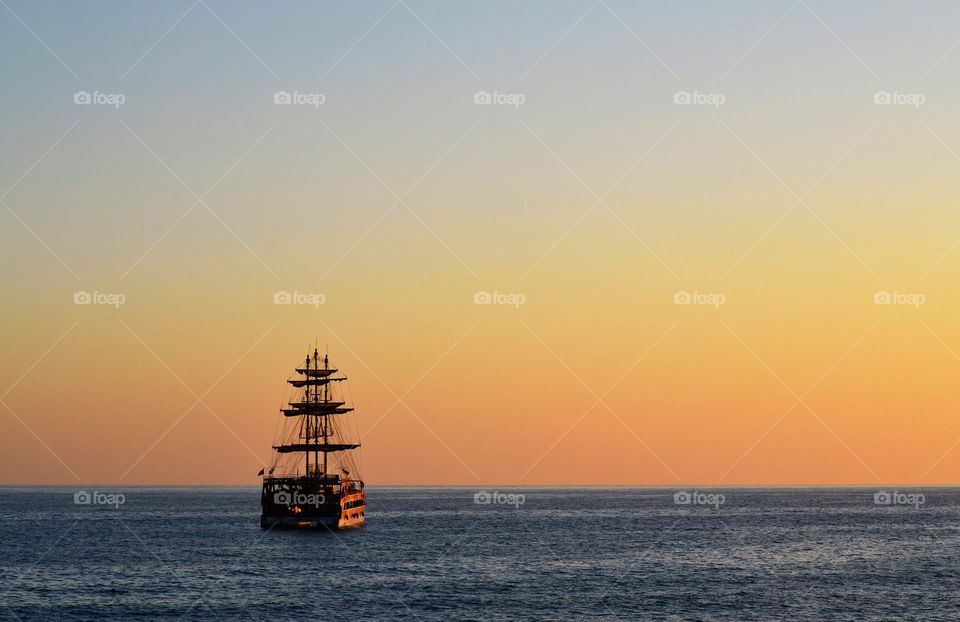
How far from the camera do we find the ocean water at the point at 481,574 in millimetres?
61625

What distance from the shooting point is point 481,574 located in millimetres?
77750

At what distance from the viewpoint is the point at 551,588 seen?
230ft

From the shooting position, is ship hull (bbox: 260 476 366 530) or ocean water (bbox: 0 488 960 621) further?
ship hull (bbox: 260 476 366 530)

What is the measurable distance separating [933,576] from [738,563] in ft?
48.3

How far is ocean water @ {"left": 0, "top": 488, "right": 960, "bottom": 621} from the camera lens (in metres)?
61.6

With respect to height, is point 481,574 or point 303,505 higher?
point 303,505

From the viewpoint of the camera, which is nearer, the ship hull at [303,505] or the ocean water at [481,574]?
the ocean water at [481,574]

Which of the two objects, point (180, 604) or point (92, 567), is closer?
point (180, 604)

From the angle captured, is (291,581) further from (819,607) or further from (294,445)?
(294,445)

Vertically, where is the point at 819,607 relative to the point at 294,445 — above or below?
below

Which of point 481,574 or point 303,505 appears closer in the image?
point 481,574

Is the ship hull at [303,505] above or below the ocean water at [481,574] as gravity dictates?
above

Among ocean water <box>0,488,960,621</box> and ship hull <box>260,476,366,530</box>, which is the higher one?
ship hull <box>260,476,366,530</box>

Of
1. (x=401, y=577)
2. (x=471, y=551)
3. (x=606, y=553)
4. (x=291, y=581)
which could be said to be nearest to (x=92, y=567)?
(x=291, y=581)
